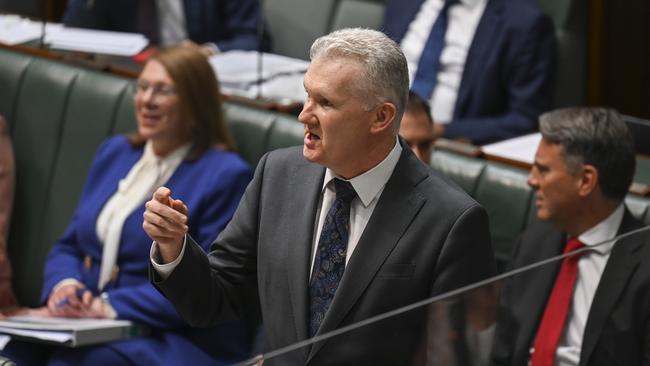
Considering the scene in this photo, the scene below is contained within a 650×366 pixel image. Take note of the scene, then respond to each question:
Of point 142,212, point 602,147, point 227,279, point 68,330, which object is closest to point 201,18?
point 142,212

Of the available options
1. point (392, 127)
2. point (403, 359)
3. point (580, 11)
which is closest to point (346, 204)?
point (392, 127)

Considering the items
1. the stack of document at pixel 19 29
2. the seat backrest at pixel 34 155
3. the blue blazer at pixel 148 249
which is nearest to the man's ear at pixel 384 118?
the blue blazer at pixel 148 249

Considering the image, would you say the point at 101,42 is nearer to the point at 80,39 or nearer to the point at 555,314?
the point at 80,39

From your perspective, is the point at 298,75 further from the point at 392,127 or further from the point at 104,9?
the point at 392,127

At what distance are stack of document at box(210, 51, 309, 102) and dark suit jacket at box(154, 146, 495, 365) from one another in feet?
3.75

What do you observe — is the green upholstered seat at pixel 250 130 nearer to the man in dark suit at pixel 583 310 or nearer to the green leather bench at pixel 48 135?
the green leather bench at pixel 48 135

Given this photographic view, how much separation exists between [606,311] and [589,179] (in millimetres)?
629

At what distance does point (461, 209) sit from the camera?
1.55 m

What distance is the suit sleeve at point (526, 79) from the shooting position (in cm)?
296

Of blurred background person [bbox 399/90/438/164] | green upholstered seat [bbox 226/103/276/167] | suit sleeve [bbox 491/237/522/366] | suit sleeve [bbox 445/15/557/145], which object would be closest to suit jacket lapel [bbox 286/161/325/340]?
suit sleeve [bbox 491/237/522/366]

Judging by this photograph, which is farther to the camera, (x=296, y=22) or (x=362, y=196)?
(x=296, y=22)

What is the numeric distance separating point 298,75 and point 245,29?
2.48 feet

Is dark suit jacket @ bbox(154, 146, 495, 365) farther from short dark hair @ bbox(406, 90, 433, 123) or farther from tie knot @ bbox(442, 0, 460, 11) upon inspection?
tie knot @ bbox(442, 0, 460, 11)

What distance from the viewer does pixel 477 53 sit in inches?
120
